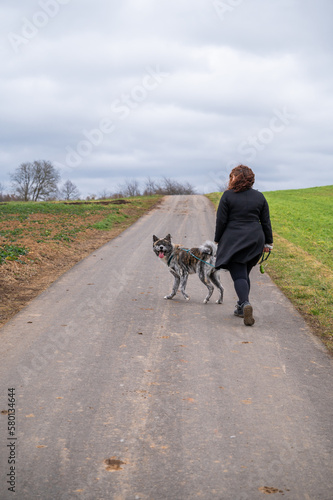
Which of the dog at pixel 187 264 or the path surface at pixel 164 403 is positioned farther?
the dog at pixel 187 264

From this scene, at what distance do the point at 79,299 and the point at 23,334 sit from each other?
222 cm

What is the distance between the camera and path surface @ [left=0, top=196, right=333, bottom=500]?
3051 millimetres

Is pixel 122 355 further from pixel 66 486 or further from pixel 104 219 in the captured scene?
pixel 104 219

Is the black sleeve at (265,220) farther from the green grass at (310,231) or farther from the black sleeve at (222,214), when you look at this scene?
the green grass at (310,231)

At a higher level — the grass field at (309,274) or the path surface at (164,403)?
the grass field at (309,274)

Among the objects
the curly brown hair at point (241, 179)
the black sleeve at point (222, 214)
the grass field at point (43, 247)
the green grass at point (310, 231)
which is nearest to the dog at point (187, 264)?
the black sleeve at point (222, 214)

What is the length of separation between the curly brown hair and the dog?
167cm

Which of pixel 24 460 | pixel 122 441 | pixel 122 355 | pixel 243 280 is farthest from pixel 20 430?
pixel 243 280

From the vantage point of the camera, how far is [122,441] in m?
3.54

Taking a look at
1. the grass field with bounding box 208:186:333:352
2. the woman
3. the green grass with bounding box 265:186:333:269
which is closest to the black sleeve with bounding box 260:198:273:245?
the woman

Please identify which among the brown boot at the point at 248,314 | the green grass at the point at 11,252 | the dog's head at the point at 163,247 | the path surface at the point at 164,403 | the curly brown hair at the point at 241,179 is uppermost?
the curly brown hair at the point at 241,179

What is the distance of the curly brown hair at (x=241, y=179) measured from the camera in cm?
693

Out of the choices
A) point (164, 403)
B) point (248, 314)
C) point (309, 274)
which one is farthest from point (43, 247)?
point (164, 403)

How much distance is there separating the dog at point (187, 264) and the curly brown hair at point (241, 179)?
1.67 m
